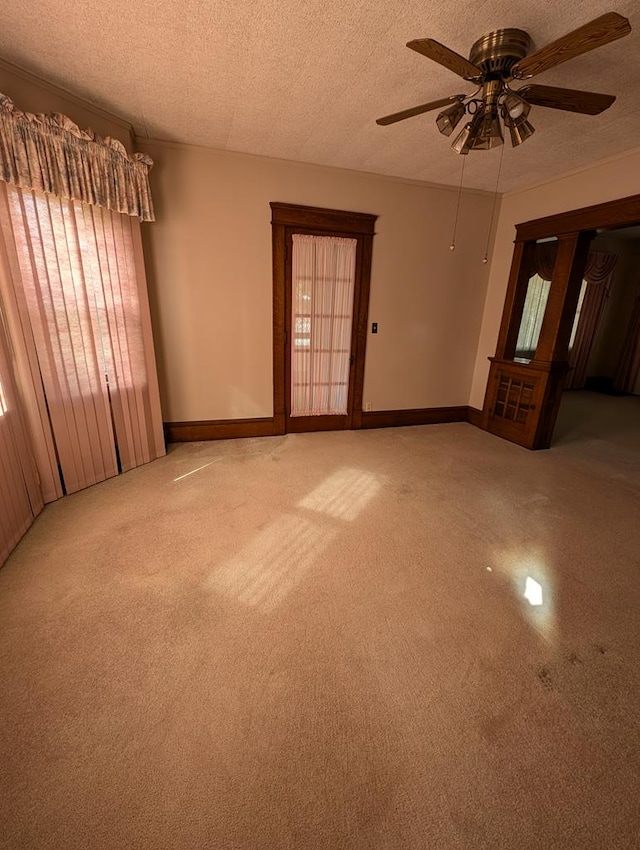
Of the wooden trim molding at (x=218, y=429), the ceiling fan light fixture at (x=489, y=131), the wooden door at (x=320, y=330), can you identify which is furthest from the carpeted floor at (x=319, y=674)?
the ceiling fan light fixture at (x=489, y=131)

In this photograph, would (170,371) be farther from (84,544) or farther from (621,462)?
(621,462)

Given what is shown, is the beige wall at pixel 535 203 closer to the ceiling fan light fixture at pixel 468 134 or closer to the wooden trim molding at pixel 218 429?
the ceiling fan light fixture at pixel 468 134

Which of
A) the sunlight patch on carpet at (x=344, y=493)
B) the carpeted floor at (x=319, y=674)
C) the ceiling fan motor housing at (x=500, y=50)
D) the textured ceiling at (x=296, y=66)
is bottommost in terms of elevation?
the carpeted floor at (x=319, y=674)

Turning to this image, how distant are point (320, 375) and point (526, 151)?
271 centimetres

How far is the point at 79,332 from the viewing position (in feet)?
8.57

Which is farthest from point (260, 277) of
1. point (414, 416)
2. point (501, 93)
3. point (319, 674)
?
point (319, 674)

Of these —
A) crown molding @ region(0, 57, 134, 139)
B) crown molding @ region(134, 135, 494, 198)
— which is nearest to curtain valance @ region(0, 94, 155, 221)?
crown molding @ region(0, 57, 134, 139)

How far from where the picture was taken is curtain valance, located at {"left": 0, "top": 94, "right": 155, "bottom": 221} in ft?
6.83

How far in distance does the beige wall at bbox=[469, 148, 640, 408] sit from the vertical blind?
3.49 metres

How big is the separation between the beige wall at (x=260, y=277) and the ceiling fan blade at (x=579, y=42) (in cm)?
240

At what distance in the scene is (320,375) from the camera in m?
4.24

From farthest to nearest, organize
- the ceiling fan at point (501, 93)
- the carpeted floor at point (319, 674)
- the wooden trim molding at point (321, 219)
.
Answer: the wooden trim molding at point (321, 219) → the ceiling fan at point (501, 93) → the carpeted floor at point (319, 674)

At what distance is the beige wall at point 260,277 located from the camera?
133 inches

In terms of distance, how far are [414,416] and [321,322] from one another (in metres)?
1.73
